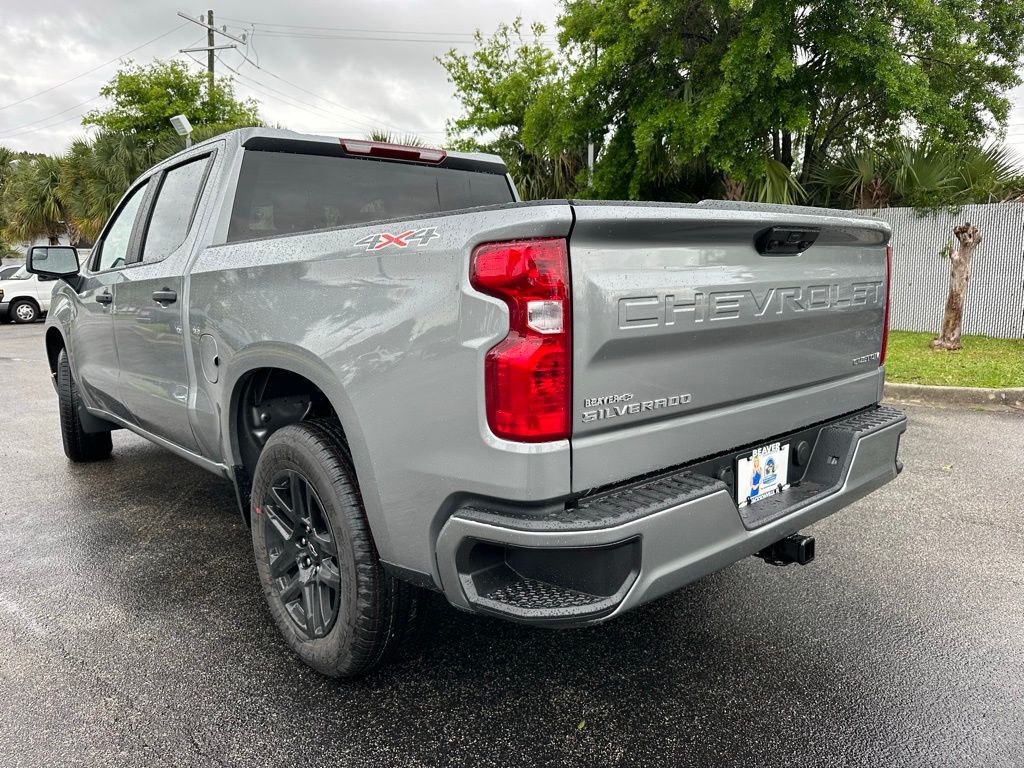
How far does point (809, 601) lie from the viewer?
121 inches

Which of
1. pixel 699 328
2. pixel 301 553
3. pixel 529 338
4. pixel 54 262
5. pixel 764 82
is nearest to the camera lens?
pixel 529 338

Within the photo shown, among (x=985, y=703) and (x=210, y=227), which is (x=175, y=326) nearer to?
(x=210, y=227)

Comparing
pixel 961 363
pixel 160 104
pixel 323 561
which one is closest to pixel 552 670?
pixel 323 561

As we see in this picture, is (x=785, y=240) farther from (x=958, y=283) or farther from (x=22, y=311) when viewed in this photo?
(x=22, y=311)

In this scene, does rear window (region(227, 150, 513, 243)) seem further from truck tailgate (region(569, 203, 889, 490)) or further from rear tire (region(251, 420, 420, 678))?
truck tailgate (region(569, 203, 889, 490))

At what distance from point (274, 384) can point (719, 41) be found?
1299cm

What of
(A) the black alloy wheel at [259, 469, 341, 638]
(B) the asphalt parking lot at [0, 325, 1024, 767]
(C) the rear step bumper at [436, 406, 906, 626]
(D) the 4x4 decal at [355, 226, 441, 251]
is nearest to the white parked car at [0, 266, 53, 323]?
(B) the asphalt parking lot at [0, 325, 1024, 767]

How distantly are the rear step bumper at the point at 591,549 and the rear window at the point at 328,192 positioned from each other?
61.2 inches

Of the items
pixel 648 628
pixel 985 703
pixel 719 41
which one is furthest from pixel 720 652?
pixel 719 41

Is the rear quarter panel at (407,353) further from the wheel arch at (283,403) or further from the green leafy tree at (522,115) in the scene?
the green leafy tree at (522,115)

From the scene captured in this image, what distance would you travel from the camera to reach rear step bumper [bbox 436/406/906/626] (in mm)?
1812

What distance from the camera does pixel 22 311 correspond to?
62.7ft

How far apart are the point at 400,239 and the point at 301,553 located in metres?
1.20

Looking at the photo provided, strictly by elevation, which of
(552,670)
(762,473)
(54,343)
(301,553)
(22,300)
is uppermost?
(54,343)
